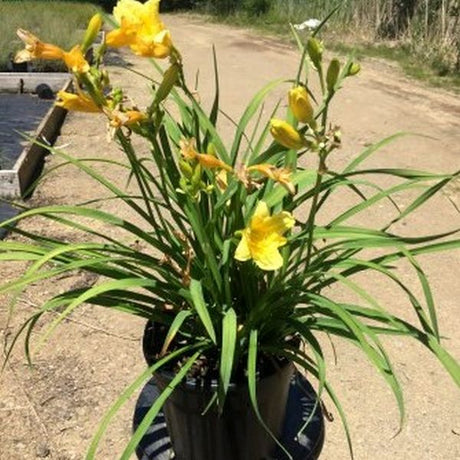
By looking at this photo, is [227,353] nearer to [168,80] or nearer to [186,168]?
[186,168]

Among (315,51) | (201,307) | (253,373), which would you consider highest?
(315,51)

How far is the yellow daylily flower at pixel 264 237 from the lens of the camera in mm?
1210

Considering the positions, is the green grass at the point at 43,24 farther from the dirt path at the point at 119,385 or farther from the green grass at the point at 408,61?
the dirt path at the point at 119,385

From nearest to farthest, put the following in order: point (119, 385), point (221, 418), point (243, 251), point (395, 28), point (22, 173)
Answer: point (243, 251) < point (221, 418) < point (119, 385) < point (22, 173) < point (395, 28)

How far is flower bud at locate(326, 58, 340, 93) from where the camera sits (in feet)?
3.52

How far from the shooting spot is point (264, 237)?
1.24 meters

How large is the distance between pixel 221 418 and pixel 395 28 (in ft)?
30.0

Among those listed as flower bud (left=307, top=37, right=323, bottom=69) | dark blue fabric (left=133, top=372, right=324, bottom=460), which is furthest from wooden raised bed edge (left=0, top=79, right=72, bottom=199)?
flower bud (left=307, top=37, right=323, bottom=69)

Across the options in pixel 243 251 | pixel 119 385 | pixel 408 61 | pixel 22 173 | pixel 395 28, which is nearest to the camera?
pixel 243 251

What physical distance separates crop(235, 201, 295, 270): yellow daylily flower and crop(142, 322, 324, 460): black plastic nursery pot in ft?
1.14

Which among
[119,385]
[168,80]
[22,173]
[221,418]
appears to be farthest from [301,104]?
[22,173]

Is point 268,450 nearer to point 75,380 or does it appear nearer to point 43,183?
point 75,380

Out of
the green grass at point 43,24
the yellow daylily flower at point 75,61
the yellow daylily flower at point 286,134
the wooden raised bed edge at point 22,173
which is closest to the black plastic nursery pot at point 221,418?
the yellow daylily flower at point 286,134

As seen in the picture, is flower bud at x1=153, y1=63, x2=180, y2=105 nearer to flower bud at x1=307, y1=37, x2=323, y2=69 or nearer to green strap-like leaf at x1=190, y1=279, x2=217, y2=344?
flower bud at x1=307, y1=37, x2=323, y2=69
